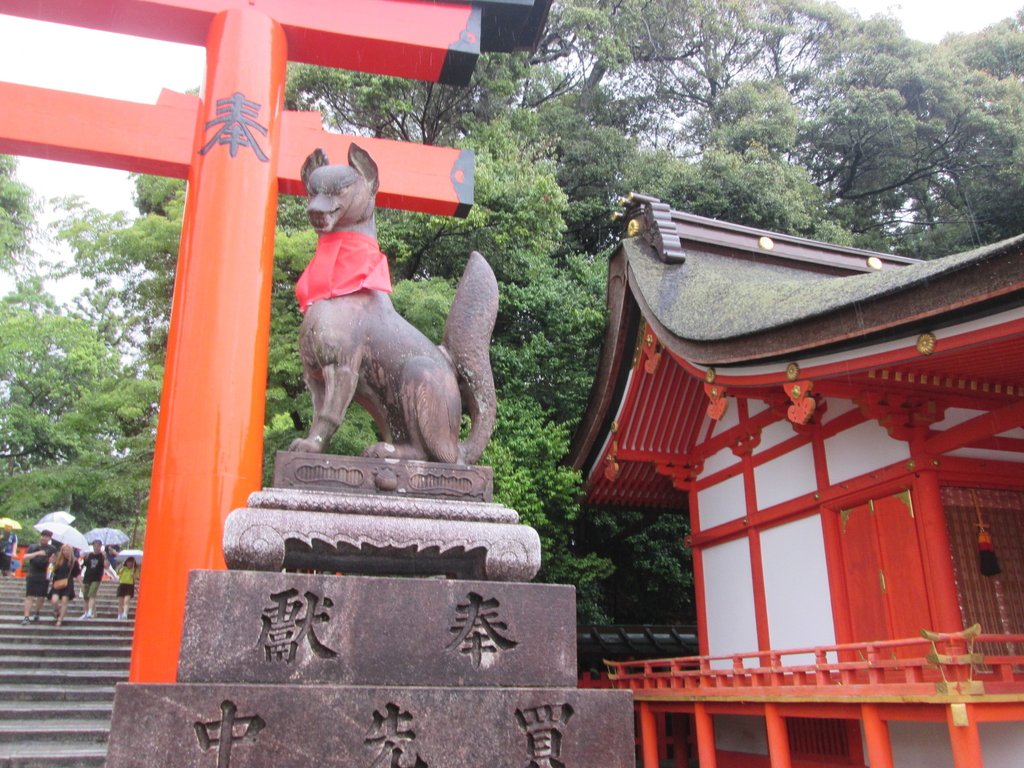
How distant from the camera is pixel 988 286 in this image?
4.09 m

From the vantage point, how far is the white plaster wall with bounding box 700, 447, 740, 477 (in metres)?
8.42

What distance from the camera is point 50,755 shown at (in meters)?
5.49

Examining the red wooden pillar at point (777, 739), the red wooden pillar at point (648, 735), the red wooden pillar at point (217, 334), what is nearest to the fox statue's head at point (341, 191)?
the red wooden pillar at point (217, 334)

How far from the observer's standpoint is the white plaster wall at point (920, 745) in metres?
5.67

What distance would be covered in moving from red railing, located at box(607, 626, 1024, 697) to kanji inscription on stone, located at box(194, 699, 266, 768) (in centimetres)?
383

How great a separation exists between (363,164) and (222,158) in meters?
3.27

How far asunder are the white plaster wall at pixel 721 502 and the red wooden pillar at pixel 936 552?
231 cm

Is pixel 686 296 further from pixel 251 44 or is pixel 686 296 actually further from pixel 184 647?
pixel 184 647

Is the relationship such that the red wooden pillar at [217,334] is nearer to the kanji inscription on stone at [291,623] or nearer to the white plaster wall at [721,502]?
the kanji inscription on stone at [291,623]

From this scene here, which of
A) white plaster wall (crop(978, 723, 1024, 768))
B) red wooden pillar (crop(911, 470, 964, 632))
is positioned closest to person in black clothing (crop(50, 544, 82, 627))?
red wooden pillar (crop(911, 470, 964, 632))

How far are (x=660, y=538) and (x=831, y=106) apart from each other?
1639cm

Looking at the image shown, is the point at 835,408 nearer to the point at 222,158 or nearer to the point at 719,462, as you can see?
the point at 719,462

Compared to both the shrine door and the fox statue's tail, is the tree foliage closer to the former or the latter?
the shrine door

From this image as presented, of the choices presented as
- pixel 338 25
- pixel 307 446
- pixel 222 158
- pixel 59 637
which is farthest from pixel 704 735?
pixel 338 25
